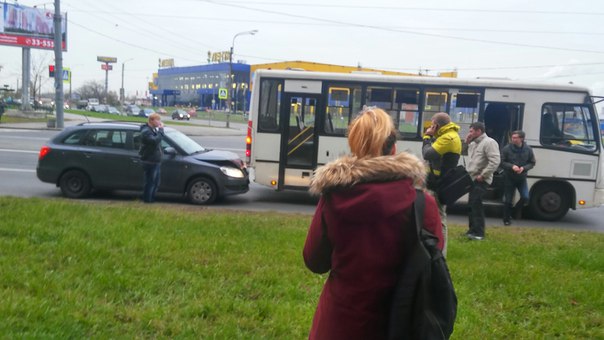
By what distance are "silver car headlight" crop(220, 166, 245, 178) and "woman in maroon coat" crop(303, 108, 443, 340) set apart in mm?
9128

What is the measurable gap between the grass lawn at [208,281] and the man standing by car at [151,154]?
8.46 feet

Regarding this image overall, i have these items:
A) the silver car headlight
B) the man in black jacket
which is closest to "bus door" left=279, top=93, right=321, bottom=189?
the silver car headlight

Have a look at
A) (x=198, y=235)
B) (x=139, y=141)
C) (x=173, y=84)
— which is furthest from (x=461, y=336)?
(x=173, y=84)

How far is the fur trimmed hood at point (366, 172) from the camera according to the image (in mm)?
2289

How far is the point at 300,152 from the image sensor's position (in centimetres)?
1199

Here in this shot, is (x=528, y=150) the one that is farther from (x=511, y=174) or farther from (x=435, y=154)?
(x=435, y=154)

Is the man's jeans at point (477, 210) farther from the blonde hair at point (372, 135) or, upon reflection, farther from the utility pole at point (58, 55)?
the utility pole at point (58, 55)

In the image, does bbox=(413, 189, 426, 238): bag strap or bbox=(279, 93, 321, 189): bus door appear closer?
bbox=(413, 189, 426, 238): bag strap

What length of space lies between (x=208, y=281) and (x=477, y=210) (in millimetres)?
4590

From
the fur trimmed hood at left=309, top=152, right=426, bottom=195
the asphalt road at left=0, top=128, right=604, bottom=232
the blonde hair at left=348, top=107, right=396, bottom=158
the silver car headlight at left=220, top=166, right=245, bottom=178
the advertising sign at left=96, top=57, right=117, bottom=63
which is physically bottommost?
the asphalt road at left=0, top=128, right=604, bottom=232

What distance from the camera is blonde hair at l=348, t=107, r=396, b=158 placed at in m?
2.43

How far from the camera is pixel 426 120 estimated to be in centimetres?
1168

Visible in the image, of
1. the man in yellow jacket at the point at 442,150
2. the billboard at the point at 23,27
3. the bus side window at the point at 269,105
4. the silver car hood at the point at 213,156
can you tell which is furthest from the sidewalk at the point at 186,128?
the man in yellow jacket at the point at 442,150

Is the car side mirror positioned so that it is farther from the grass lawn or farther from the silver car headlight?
the grass lawn
